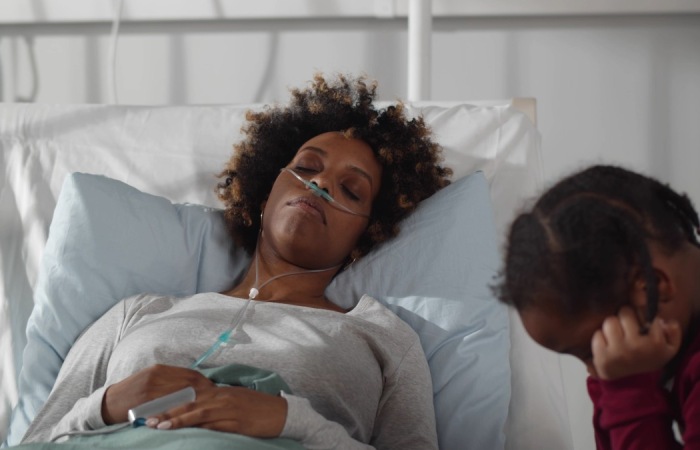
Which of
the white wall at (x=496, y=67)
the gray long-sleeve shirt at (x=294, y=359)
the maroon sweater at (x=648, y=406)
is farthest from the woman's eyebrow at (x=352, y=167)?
the maroon sweater at (x=648, y=406)

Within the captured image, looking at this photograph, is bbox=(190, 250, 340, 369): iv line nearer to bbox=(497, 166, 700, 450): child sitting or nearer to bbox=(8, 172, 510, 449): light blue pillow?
bbox=(8, 172, 510, 449): light blue pillow

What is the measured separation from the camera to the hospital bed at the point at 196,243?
5.63ft

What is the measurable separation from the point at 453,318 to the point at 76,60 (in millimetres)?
1319

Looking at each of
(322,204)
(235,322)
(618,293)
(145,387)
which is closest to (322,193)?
(322,204)

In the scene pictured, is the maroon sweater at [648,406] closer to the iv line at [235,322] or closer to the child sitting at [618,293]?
the child sitting at [618,293]

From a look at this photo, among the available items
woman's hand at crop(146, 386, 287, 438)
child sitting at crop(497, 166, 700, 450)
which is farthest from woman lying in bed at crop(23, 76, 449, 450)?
child sitting at crop(497, 166, 700, 450)

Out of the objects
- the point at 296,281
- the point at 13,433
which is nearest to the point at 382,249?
the point at 296,281

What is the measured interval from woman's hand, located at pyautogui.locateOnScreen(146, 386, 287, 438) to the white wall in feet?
3.91

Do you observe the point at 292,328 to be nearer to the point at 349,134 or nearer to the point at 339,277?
the point at 339,277

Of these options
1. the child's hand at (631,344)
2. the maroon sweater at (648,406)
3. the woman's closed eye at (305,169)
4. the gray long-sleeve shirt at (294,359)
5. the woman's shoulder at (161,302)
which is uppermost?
the woman's closed eye at (305,169)

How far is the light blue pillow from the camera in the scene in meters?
1.70

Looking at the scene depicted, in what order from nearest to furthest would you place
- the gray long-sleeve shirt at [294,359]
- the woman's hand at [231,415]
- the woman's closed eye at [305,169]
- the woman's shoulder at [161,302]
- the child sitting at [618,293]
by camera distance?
1. the child sitting at [618,293]
2. the woman's hand at [231,415]
3. the gray long-sleeve shirt at [294,359]
4. the woman's shoulder at [161,302]
5. the woman's closed eye at [305,169]

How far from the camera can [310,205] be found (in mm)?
1723

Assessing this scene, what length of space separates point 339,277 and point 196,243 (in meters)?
0.27
